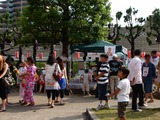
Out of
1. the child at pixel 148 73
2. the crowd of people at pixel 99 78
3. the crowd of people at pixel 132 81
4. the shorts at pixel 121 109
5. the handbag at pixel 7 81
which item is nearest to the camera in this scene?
the shorts at pixel 121 109

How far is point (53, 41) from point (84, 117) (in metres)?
11.8

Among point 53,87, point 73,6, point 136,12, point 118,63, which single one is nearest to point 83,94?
point 118,63

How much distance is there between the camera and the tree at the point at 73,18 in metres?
17.6

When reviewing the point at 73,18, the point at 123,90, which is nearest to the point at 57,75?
the point at 123,90

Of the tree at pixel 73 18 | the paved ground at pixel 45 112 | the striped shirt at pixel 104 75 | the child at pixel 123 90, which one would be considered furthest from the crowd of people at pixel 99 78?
the tree at pixel 73 18

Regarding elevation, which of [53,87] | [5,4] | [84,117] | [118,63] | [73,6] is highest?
[5,4]

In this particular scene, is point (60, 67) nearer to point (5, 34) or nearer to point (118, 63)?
point (118, 63)

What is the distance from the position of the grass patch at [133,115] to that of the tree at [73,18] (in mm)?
9355

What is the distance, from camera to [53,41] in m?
19.7

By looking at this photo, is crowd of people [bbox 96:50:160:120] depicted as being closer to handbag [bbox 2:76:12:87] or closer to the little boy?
the little boy

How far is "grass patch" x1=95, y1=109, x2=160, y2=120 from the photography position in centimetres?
765

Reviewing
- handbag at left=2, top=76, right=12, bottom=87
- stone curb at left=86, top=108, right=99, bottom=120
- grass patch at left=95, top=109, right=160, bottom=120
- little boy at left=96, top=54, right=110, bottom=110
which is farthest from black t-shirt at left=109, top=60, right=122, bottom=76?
handbag at left=2, top=76, right=12, bottom=87

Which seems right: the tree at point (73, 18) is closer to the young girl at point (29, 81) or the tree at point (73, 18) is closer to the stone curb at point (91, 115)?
the young girl at point (29, 81)

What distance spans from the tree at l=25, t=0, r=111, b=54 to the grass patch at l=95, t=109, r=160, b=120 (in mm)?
9355
